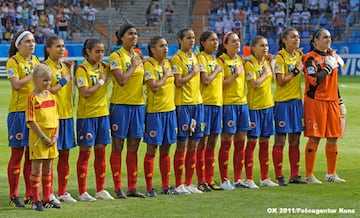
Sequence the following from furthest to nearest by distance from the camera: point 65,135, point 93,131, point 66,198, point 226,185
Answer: point 226,185
point 93,131
point 66,198
point 65,135

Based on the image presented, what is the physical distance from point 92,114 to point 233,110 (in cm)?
223

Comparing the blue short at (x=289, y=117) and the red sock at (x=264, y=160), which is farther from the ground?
the blue short at (x=289, y=117)

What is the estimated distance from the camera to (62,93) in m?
11.4

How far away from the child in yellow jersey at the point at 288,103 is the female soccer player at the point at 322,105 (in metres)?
0.14

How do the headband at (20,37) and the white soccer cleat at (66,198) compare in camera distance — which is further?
the white soccer cleat at (66,198)

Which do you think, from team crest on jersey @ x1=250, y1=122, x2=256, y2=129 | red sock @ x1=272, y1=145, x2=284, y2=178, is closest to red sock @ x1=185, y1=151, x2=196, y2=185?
team crest on jersey @ x1=250, y1=122, x2=256, y2=129

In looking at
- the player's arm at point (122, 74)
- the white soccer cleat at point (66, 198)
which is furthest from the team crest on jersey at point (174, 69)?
the white soccer cleat at point (66, 198)

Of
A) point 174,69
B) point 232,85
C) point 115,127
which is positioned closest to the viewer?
point 115,127

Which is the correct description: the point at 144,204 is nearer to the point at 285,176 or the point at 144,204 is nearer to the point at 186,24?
the point at 285,176

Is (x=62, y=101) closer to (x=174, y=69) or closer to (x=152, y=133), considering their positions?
(x=152, y=133)

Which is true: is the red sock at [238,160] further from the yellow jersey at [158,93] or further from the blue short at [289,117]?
the yellow jersey at [158,93]

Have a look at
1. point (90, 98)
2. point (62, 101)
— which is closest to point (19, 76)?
point (62, 101)

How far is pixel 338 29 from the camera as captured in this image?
4016cm

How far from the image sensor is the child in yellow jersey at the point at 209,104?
1250 cm
